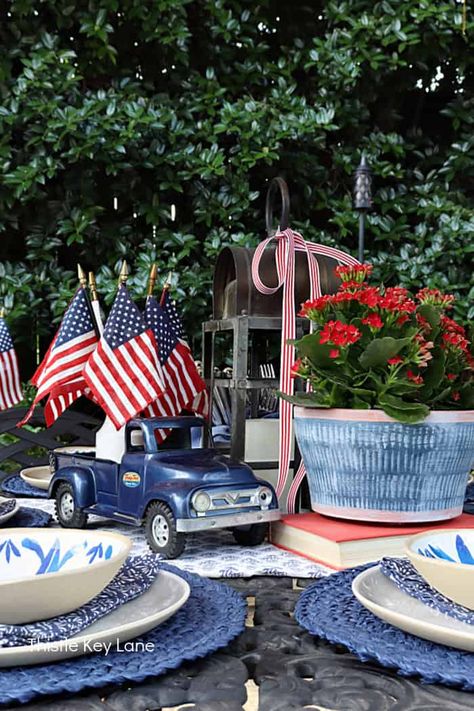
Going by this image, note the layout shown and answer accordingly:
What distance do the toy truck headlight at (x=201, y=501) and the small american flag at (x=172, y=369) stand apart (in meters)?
0.63

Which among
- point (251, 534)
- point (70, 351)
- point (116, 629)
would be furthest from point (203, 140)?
point (116, 629)

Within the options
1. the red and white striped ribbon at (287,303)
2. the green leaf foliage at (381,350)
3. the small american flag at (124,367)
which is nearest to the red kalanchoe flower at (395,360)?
the green leaf foliage at (381,350)

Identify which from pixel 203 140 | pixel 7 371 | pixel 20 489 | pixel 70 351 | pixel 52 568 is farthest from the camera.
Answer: pixel 203 140

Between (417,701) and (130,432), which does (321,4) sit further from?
(417,701)

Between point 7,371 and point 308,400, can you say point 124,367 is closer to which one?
point 308,400

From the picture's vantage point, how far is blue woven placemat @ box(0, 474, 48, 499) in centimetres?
151

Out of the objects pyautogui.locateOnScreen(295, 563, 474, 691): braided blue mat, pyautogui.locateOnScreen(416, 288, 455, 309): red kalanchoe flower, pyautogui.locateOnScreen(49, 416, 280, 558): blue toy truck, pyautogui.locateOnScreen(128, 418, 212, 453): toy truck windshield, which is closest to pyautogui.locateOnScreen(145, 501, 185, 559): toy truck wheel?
pyautogui.locateOnScreen(49, 416, 280, 558): blue toy truck

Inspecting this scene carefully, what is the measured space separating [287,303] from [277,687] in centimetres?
83

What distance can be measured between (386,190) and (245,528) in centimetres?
174

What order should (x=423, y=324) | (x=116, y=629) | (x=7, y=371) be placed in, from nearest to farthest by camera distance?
(x=116, y=629) → (x=423, y=324) → (x=7, y=371)

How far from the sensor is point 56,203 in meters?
2.30

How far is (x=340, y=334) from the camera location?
1043 mm

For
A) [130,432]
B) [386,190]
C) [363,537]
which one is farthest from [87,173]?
[363,537]

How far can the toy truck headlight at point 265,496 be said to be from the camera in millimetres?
1062
